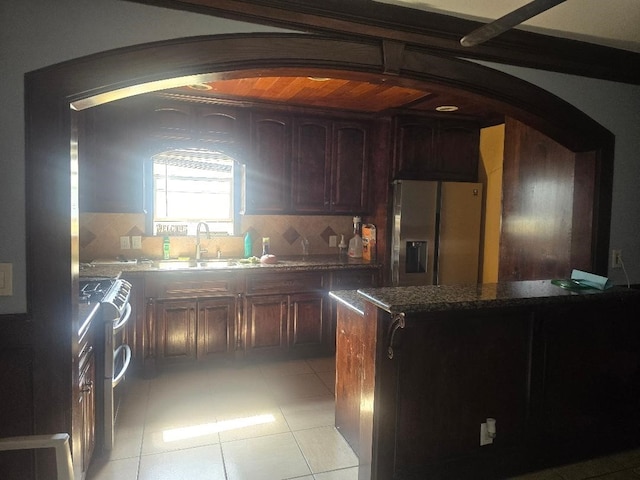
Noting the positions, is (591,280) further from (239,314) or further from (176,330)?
(176,330)

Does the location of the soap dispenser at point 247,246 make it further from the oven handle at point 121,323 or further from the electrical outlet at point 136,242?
the oven handle at point 121,323

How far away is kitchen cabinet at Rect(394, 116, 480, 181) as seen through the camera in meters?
4.17

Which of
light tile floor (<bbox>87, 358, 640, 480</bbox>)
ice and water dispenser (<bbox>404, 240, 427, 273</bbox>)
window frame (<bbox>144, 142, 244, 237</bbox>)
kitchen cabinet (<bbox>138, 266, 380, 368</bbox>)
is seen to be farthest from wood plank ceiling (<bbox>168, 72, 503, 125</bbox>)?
light tile floor (<bbox>87, 358, 640, 480</bbox>)

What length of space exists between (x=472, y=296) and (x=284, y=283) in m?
2.03

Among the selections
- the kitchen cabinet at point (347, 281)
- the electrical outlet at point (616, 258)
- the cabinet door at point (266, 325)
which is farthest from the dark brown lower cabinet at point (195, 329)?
the electrical outlet at point (616, 258)

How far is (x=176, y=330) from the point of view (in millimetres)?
3574

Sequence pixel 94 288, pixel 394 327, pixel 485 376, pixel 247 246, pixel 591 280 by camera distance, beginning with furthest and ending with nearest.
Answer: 1. pixel 247 246
2. pixel 94 288
3. pixel 591 280
4. pixel 485 376
5. pixel 394 327

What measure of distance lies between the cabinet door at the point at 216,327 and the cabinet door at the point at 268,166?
3.08ft

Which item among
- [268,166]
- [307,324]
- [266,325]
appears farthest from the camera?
[268,166]

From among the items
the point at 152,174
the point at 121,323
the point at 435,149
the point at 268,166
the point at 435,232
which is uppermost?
the point at 435,149

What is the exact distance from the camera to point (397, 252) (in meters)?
4.11

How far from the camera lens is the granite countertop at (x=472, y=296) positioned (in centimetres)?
197

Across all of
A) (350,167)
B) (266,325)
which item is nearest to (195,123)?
(350,167)

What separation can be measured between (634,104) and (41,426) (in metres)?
3.54
